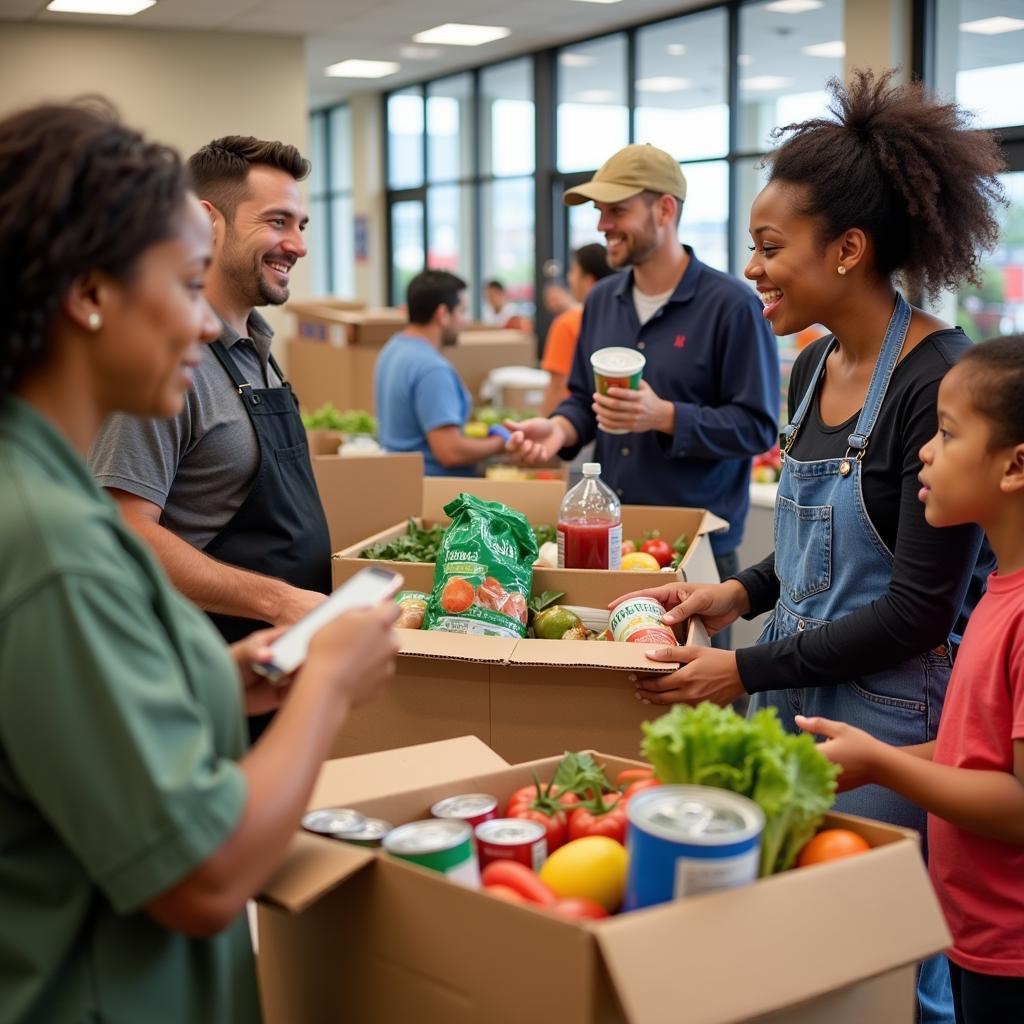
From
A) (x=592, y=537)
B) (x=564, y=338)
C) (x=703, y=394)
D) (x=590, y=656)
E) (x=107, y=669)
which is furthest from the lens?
(x=564, y=338)

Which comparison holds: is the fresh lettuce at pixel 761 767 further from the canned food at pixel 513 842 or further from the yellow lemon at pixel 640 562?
the yellow lemon at pixel 640 562

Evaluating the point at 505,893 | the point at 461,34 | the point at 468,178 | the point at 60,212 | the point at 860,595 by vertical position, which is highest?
the point at 461,34

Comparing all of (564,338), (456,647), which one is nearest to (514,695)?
(456,647)

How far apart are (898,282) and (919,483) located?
0.42 m

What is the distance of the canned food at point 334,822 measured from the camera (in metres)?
1.25

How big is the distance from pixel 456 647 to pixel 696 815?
956mm

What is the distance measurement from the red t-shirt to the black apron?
117 centimetres

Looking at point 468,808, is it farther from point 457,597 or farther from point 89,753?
point 457,597

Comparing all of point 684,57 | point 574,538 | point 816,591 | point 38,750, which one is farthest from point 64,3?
point 38,750

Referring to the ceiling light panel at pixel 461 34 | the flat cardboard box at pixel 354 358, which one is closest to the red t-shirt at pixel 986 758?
the flat cardboard box at pixel 354 358

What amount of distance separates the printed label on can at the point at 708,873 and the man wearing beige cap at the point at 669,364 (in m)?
1.93

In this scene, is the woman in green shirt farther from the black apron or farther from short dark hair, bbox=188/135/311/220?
short dark hair, bbox=188/135/311/220

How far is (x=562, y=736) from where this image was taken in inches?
79.5

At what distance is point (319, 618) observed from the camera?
3.64 ft
